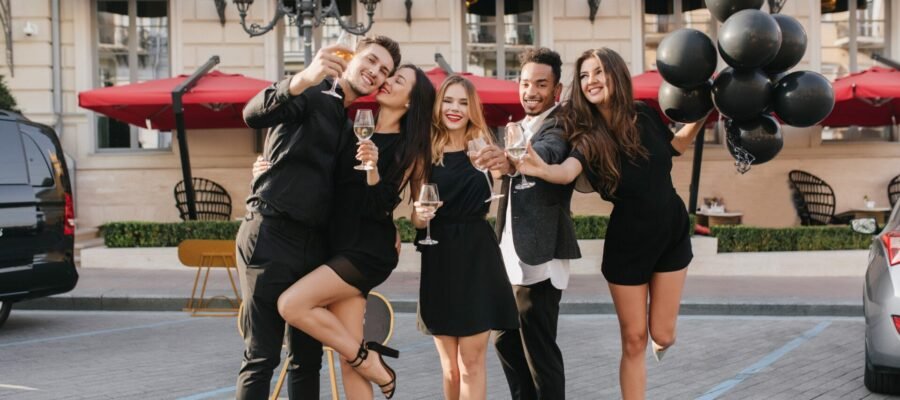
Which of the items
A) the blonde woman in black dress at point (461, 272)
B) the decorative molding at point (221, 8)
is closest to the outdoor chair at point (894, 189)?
the decorative molding at point (221, 8)

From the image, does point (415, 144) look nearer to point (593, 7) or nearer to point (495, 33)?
point (593, 7)

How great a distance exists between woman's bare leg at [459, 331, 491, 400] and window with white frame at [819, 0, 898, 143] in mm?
13556

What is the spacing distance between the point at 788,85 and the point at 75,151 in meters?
13.7

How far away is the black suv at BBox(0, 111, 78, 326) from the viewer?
25.7ft

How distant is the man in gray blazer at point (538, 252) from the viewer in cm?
427

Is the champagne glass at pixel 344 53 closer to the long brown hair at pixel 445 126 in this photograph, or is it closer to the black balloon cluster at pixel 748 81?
the long brown hair at pixel 445 126

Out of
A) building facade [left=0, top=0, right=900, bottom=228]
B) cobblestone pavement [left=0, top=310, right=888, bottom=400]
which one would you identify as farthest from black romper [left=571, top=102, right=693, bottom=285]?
building facade [left=0, top=0, right=900, bottom=228]

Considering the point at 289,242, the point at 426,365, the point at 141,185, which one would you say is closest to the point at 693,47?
the point at 289,242

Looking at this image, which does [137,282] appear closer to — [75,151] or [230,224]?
[230,224]

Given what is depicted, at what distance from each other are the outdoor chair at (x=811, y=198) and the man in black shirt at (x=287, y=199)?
12.5 m

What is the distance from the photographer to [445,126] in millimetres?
4250

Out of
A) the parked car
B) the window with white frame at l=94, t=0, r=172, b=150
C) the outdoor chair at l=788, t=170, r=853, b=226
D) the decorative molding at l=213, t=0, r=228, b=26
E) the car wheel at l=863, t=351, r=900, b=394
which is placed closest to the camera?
the parked car

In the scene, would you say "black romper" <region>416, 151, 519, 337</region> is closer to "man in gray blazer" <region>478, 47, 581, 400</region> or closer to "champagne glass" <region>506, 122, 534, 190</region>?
"man in gray blazer" <region>478, 47, 581, 400</region>

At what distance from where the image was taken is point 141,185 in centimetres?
1541
